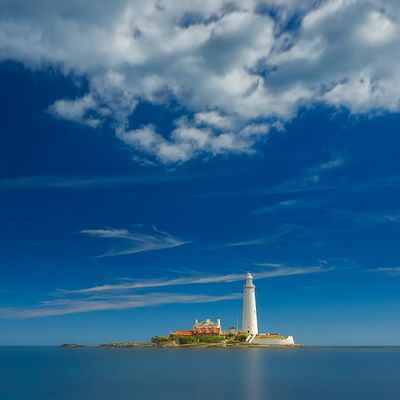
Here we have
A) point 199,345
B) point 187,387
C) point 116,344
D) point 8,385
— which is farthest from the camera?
point 116,344

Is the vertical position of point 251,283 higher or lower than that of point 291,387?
higher

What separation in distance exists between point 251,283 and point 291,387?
8292 centimetres

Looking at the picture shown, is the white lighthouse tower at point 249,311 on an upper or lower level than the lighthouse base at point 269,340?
upper

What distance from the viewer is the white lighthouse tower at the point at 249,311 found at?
4649 inches

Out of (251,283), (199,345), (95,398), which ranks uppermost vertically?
(251,283)

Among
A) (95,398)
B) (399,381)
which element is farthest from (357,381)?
(95,398)

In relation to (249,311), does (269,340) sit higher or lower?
lower

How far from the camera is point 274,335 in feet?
393

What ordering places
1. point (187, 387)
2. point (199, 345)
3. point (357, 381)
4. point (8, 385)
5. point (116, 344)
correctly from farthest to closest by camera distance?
→ 1. point (116, 344)
2. point (199, 345)
3. point (357, 381)
4. point (8, 385)
5. point (187, 387)

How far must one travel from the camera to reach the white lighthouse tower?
387 ft

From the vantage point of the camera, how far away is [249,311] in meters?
119

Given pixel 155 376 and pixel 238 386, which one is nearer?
pixel 238 386

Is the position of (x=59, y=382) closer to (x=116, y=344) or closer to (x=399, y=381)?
(x=399, y=381)

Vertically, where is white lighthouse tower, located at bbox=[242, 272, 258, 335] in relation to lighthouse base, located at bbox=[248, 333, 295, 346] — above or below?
above
